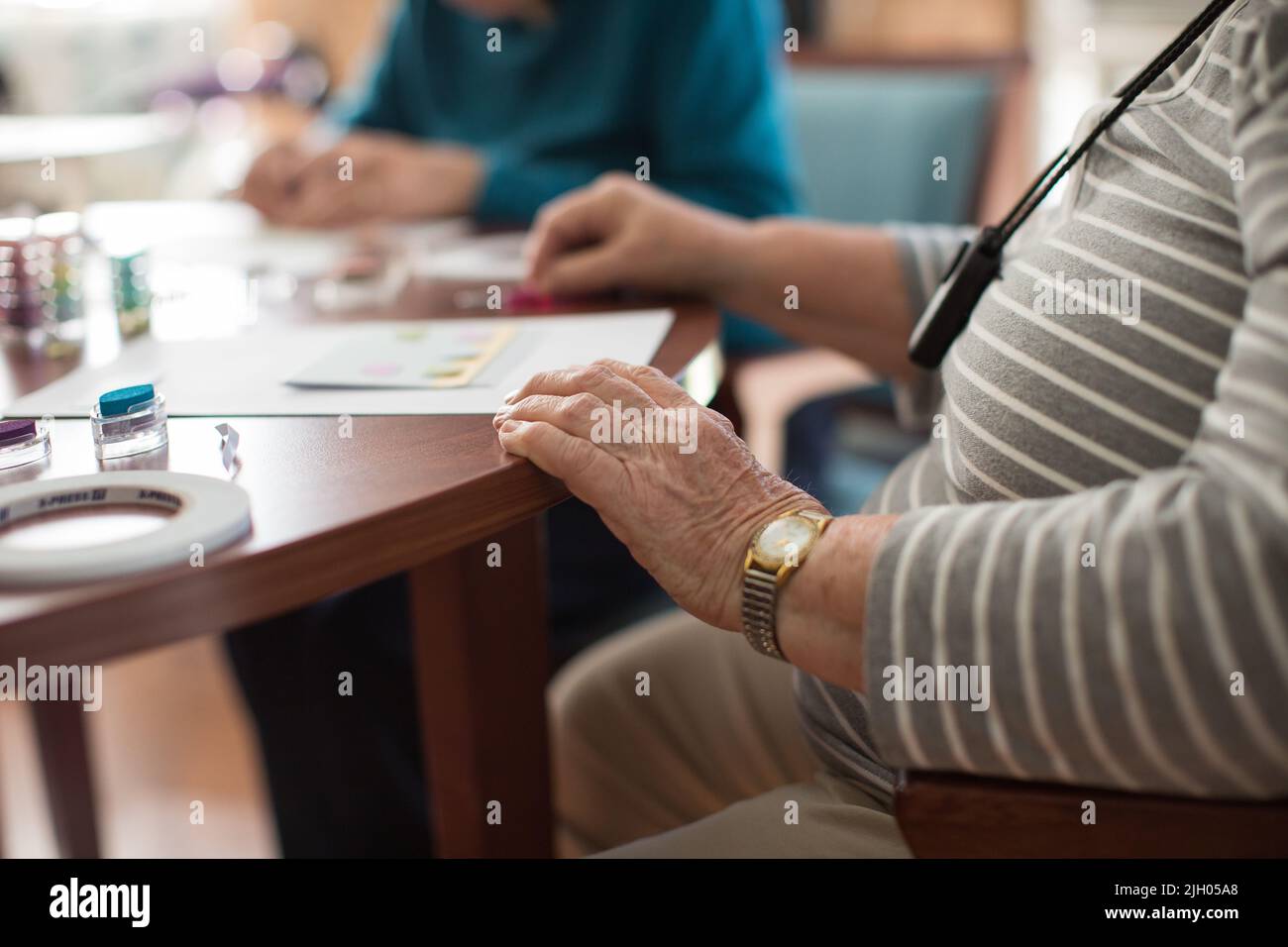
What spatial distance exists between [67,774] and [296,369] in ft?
2.78

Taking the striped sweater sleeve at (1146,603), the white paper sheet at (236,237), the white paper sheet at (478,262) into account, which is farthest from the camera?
the white paper sheet at (236,237)

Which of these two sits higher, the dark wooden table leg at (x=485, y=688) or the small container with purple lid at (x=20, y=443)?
the small container with purple lid at (x=20, y=443)

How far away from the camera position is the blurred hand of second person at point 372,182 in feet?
4.72

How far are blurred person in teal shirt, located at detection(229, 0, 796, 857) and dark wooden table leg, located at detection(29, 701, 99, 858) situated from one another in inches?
11.8

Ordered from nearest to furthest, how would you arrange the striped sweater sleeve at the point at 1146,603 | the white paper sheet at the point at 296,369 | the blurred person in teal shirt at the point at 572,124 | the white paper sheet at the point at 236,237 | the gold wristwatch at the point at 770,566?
1. the striped sweater sleeve at the point at 1146,603
2. the gold wristwatch at the point at 770,566
3. the white paper sheet at the point at 296,369
4. the white paper sheet at the point at 236,237
5. the blurred person in teal shirt at the point at 572,124

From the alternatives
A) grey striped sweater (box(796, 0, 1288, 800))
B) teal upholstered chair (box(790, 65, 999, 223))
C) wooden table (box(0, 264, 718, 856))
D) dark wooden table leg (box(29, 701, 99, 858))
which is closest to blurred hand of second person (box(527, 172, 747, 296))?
wooden table (box(0, 264, 718, 856))

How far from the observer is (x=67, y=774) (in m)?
1.39

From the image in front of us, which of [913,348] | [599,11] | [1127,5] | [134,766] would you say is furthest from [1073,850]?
[1127,5]

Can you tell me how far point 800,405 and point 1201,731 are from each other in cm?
97

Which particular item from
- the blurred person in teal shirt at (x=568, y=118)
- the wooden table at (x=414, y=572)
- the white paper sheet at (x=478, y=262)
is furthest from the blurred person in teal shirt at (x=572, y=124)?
the wooden table at (x=414, y=572)

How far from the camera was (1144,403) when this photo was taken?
585mm

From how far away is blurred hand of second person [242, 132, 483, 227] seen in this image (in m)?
1.44

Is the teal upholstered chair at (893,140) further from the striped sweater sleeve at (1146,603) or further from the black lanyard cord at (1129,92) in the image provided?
the striped sweater sleeve at (1146,603)
